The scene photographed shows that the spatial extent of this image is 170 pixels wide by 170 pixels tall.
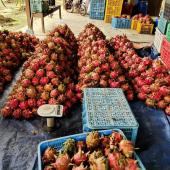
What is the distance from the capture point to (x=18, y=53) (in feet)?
12.2

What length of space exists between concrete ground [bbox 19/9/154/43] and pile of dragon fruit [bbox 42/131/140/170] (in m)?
4.45

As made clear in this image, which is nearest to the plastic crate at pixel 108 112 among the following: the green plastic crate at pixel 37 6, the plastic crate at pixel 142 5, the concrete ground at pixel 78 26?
the concrete ground at pixel 78 26

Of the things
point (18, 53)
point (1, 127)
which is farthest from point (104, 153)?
point (18, 53)

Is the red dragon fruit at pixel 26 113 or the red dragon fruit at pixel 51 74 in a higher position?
the red dragon fruit at pixel 51 74

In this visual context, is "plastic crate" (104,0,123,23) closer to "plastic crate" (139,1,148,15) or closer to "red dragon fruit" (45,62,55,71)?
"plastic crate" (139,1,148,15)

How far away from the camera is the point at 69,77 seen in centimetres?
284

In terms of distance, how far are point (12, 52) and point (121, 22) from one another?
4346 millimetres

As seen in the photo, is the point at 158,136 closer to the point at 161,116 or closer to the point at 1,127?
the point at 161,116

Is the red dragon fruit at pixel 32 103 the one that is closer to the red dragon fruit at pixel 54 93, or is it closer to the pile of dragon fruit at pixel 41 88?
the pile of dragon fruit at pixel 41 88

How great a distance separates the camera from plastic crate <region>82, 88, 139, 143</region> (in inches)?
77.0

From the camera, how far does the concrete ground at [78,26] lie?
20.6 ft

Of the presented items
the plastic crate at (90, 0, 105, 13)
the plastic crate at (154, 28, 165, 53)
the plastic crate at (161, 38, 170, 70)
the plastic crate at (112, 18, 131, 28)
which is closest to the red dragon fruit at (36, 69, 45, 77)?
the plastic crate at (161, 38, 170, 70)

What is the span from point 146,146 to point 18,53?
238 centimetres

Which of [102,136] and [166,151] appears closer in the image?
[102,136]
